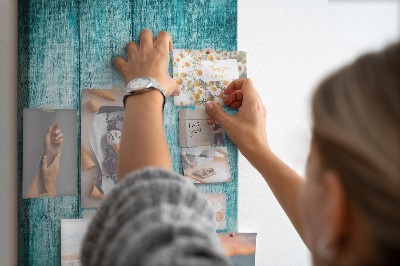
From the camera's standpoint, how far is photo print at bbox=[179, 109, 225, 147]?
90 cm

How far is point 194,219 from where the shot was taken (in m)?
0.48

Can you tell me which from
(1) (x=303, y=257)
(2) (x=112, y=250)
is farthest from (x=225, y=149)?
(2) (x=112, y=250)

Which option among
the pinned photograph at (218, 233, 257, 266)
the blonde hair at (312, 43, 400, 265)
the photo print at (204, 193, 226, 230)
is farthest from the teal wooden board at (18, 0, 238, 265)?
the blonde hair at (312, 43, 400, 265)

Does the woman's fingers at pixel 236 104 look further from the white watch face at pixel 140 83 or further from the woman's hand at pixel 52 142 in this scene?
the woman's hand at pixel 52 142

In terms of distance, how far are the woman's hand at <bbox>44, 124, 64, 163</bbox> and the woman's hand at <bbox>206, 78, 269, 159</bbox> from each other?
1.31ft

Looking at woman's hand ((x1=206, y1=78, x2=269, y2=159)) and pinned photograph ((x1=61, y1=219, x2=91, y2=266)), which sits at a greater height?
woman's hand ((x1=206, y1=78, x2=269, y2=159))

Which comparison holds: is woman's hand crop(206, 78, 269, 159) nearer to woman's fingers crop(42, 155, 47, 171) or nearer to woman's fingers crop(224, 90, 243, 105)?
woman's fingers crop(224, 90, 243, 105)

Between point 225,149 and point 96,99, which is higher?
point 96,99

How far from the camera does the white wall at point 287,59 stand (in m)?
0.92

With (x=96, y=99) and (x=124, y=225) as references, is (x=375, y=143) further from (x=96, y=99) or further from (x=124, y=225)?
(x=96, y=99)

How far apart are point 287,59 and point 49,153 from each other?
0.71m

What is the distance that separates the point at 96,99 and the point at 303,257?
761mm

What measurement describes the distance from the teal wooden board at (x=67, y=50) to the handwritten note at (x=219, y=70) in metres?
0.08

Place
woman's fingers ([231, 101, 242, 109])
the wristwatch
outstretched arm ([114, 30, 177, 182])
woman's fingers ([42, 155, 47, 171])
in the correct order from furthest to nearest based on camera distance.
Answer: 1. woman's fingers ([231, 101, 242, 109])
2. woman's fingers ([42, 155, 47, 171])
3. the wristwatch
4. outstretched arm ([114, 30, 177, 182])
